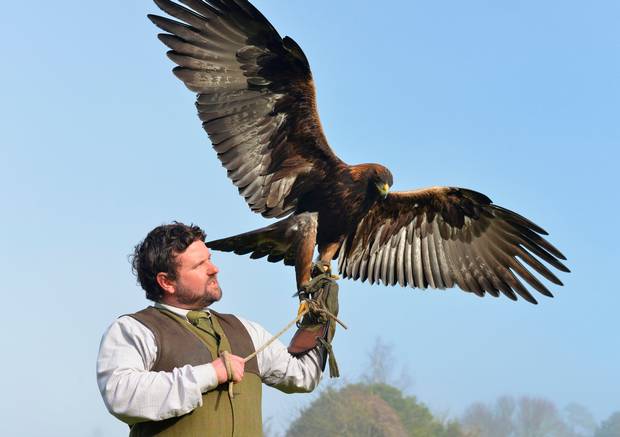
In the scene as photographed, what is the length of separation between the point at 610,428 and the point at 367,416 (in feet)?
219

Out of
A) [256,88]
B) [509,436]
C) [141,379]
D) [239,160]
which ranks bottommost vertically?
[141,379]

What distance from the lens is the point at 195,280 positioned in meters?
3.47

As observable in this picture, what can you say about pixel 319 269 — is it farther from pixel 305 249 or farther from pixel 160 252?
pixel 160 252

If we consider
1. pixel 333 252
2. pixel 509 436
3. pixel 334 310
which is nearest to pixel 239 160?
pixel 333 252

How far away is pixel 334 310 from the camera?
425 cm

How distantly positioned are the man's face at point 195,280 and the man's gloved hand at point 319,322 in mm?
557

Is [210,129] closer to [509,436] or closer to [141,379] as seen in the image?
[141,379]

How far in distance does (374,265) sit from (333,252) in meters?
0.90

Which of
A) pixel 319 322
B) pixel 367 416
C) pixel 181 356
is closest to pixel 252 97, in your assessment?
pixel 319 322

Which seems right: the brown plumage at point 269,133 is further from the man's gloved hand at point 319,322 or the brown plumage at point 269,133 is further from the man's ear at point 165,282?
→ the man's ear at point 165,282

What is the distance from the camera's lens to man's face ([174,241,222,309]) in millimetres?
3457

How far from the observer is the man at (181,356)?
3.16 meters

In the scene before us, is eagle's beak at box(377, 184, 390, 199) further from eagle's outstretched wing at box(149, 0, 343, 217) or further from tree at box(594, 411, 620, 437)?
tree at box(594, 411, 620, 437)

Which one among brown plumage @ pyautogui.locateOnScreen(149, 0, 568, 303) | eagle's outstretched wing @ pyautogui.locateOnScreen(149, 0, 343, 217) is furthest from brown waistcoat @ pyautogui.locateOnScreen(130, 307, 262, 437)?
eagle's outstretched wing @ pyautogui.locateOnScreen(149, 0, 343, 217)
